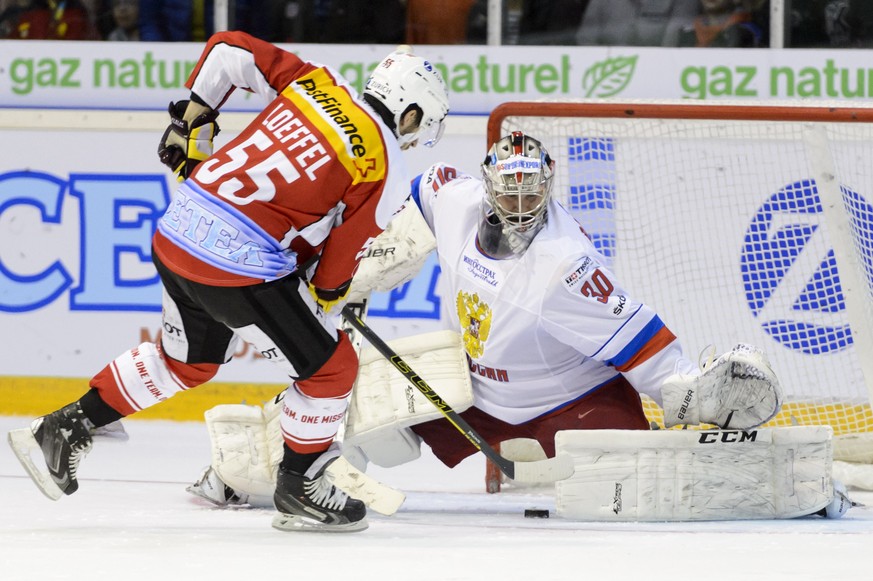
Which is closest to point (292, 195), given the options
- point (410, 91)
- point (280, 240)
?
point (280, 240)

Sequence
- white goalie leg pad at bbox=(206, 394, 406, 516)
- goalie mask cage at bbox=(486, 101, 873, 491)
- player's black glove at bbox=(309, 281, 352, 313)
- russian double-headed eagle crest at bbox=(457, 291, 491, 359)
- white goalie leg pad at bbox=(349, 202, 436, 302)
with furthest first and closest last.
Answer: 1. goalie mask cage at bbox=(486, 101, 873, 491)
2. white goalie leg pad at bbox=(349, 202, 436, 302)
3. russian double-headed eagle crest at bbox=(457, 291, 491, 359)
4. white goalie leg pad at bbox=(206, 394, 406, 516)
5. player's black glove at bbox=(309, 281, 352, 313)

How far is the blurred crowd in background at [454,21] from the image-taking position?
491 cm

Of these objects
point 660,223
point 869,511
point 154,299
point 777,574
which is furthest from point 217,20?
point 777,574

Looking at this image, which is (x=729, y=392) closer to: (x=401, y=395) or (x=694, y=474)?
(x=694, y=474)

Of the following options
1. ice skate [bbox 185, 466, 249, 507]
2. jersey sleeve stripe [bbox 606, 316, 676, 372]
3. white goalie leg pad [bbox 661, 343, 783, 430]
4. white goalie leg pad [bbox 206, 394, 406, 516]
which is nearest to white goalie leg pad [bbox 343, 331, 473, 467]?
white goalie leg pad [bbox 206, 394, 406, 516]

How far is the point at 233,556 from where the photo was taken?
2.65 metres

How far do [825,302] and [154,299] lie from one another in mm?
2225

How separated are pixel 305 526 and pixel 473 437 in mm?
517

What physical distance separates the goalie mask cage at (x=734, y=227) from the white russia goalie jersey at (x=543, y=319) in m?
0.61

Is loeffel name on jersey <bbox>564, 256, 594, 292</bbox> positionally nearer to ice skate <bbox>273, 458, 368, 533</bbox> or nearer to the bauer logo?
ice skate <bbox>273, 458, 368, 533</bbox>

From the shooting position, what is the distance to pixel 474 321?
351 centimetres

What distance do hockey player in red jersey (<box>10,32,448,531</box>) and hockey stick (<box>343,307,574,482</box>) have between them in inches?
12.8

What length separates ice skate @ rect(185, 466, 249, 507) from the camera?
Answer: 350 centimetres

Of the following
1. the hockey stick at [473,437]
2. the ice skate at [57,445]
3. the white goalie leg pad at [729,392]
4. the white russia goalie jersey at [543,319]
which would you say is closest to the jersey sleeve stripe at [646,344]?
the white russia goalie jersey at [543,319]
